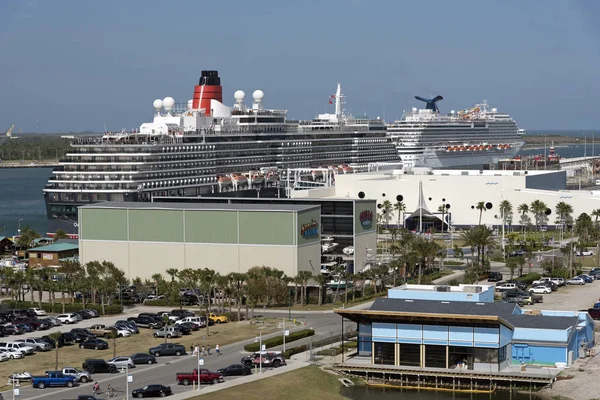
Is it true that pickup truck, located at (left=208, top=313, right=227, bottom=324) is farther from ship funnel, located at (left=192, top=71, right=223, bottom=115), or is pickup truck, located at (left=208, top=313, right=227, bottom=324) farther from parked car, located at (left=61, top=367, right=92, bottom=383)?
ship funnel, located at (left=192, top=71, right=223, bottom=115)

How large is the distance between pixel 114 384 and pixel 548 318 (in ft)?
63.9

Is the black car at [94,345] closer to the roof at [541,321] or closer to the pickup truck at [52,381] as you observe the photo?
the pickup truck at [52,381]

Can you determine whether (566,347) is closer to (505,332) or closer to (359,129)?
(505,332)

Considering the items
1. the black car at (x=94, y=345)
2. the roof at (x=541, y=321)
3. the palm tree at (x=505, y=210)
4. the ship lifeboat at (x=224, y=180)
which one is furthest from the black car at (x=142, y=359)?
the ship lifeboat at (x=224, y=180)

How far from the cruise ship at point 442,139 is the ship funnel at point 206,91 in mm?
40715

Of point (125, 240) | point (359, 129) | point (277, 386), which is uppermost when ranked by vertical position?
point (359, 129)

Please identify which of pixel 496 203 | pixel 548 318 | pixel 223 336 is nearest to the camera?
pixel 548 318

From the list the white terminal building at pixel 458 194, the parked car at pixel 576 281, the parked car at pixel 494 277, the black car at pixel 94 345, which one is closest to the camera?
the black car at pixel 94 345

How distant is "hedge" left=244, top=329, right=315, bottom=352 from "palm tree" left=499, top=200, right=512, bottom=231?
5084 cm

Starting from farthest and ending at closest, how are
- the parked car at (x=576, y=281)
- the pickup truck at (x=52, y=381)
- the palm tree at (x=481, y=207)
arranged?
the palm tree at (x=481, y=207), the parked car at (x=576, y=281), the pickup truck at (x=52, y=381)

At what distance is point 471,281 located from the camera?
6694 cm

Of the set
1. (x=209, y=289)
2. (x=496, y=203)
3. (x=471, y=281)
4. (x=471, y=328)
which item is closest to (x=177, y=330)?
(x=209, y=289)

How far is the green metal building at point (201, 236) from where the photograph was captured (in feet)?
222

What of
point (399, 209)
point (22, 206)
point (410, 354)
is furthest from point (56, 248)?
point (22, 206)
